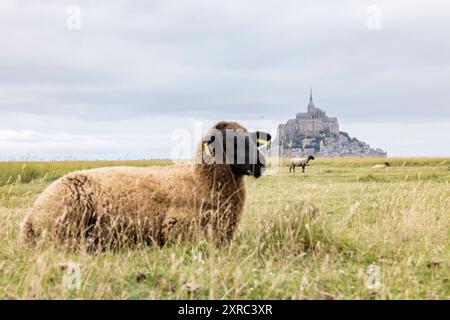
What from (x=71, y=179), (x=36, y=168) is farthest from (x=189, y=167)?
(x=36, y=168)

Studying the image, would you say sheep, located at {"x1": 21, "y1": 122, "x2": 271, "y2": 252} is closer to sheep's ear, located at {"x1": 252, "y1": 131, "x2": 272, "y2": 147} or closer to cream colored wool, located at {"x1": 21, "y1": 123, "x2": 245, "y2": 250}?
cream colored wool, located at {"x1": 21, "y1": 123, "x2": 245, "y2": 250}

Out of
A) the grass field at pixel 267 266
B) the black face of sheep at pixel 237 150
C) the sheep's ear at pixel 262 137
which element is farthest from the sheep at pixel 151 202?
the grass field at pixel 267 266

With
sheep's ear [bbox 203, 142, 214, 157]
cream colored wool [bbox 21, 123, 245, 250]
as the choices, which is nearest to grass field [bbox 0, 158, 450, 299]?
cream colored wool [bbox 21, 123, 245, 250]

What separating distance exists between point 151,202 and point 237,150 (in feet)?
5.45

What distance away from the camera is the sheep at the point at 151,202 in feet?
26.8

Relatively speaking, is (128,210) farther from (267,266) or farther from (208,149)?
(267,266)

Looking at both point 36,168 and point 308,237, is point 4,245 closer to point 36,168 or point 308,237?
point 308,237

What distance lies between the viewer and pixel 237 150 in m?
8.66

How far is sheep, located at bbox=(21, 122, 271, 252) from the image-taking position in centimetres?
818

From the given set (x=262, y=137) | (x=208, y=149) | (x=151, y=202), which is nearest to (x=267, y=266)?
(x=151, y=202)

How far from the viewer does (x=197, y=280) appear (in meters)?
5.82

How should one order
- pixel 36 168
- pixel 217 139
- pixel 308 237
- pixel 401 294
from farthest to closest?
1. pixel 36 168
2. pixel 217 139
3. pixel 308 237
4. pixel 401 294
